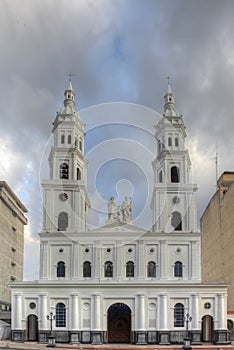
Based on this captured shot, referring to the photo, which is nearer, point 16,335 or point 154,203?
point 16,335

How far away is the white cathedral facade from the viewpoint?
156 feet

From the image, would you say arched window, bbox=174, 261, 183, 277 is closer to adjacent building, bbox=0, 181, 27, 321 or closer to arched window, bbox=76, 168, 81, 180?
arched window, bbox=76, 168, 81, 180

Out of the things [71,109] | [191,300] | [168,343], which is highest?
[71,109]

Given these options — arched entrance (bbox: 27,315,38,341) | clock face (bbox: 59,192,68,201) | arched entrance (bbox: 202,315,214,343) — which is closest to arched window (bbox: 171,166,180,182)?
clock face (bbox: 59,192,68,201)

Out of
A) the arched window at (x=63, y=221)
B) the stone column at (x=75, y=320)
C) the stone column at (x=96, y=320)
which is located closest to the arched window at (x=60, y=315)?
the stone column at (x=75, y=320)

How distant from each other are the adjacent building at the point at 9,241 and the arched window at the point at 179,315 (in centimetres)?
2022

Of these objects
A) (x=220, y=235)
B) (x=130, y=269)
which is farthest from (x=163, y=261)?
(x=220, y=235)

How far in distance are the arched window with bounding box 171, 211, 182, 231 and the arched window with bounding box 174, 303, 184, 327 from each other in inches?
297

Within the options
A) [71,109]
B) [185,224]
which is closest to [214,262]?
[185,224]

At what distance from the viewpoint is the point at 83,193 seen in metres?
53.6

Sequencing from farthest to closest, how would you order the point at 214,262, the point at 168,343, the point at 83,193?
the point at 214,262 → the point at 83,193 → the point at 168,343

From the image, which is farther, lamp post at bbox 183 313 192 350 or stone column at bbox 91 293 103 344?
stone column at bbox 91 293 103 344

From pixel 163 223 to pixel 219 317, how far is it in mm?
9902

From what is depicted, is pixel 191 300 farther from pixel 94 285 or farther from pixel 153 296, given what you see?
pixel 94 285
